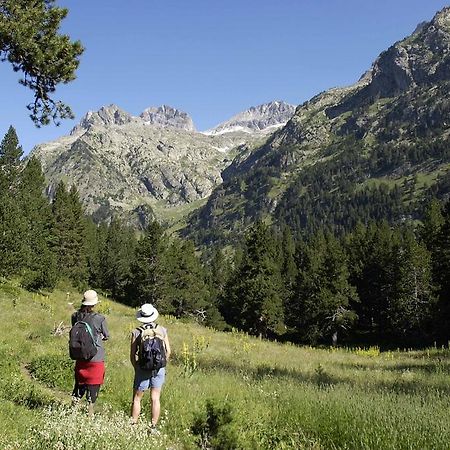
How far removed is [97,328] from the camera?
801 centimetres

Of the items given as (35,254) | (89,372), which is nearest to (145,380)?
(89,372)

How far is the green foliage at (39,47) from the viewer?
392 inches

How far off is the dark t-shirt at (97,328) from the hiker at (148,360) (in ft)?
2.00

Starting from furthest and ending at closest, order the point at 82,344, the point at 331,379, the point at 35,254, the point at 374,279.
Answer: the point at 374,279 < the point at 35,254 < the point at 331,379 < the point at 82,344

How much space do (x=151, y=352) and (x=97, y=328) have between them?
1.21 metres

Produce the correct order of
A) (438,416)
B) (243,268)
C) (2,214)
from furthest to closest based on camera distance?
(243,268) < (2,214) < (438,416)

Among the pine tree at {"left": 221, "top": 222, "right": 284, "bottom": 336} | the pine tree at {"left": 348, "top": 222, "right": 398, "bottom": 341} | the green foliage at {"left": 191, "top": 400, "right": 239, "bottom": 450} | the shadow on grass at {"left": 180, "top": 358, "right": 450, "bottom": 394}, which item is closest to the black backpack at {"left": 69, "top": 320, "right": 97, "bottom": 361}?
the green foliage at {"left": 191, "top": 400, "right": 239, "bottom": 450}

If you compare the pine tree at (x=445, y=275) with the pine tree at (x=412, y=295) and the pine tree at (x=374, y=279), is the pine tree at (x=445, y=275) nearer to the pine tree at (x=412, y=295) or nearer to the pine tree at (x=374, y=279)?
the pine tree at (x=412, y=295)

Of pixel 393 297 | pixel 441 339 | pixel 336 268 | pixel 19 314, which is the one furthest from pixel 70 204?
pixel 441 339

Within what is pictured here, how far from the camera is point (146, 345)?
7.53 m

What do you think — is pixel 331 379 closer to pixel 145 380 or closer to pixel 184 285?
pixel 145 380

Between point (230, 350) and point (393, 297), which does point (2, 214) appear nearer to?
point (230, 350)

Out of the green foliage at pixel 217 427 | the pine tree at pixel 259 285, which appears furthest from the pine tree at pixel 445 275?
the green foliage at pixel 217 427

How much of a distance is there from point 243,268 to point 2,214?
29404 mm
